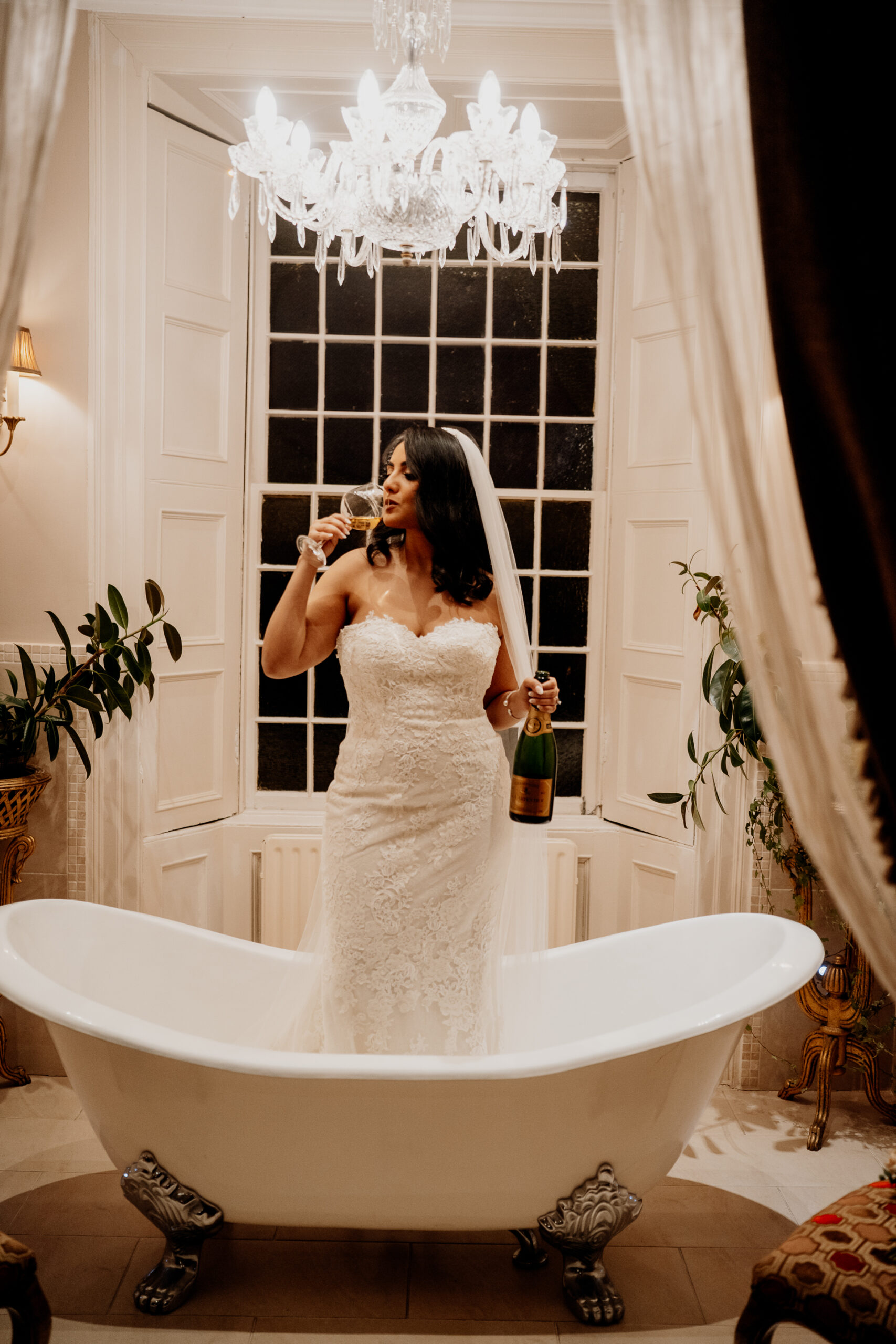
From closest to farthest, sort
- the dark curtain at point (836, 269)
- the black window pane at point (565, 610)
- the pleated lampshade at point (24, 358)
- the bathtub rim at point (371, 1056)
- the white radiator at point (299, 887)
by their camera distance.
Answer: the dark curtain at point (836, 269), the bathtub rim at point (371, 1056), the pleated lampshade at point (24, 358), the white radiator at point (299, 887), the black window pane at point (565, 610)

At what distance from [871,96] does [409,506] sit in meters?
1.36

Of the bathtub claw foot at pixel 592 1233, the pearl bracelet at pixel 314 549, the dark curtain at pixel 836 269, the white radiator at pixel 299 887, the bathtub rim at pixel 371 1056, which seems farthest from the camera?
the white radiator at pixel 299 887

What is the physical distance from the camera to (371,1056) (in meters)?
1.88

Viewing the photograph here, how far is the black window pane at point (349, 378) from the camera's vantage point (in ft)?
11.9

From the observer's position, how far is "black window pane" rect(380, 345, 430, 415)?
143 inches

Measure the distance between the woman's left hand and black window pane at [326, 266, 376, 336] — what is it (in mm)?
1925

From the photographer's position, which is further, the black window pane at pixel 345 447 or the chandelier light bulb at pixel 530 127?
the black window pane at pixel 345 447

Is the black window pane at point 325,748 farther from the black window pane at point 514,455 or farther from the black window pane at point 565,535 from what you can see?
the black window pane at point 514,455

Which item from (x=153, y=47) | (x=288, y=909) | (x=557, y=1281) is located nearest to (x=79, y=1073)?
(x=557, y=1281)

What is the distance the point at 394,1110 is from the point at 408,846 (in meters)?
0.58

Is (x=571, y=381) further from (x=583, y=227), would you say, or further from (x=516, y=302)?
(x=583, y=227)

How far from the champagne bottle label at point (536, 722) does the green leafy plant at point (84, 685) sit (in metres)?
1.20

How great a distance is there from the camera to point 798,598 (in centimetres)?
126

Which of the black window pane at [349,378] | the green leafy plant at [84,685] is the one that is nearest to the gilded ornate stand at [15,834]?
the green leafy plant at [84,685]
